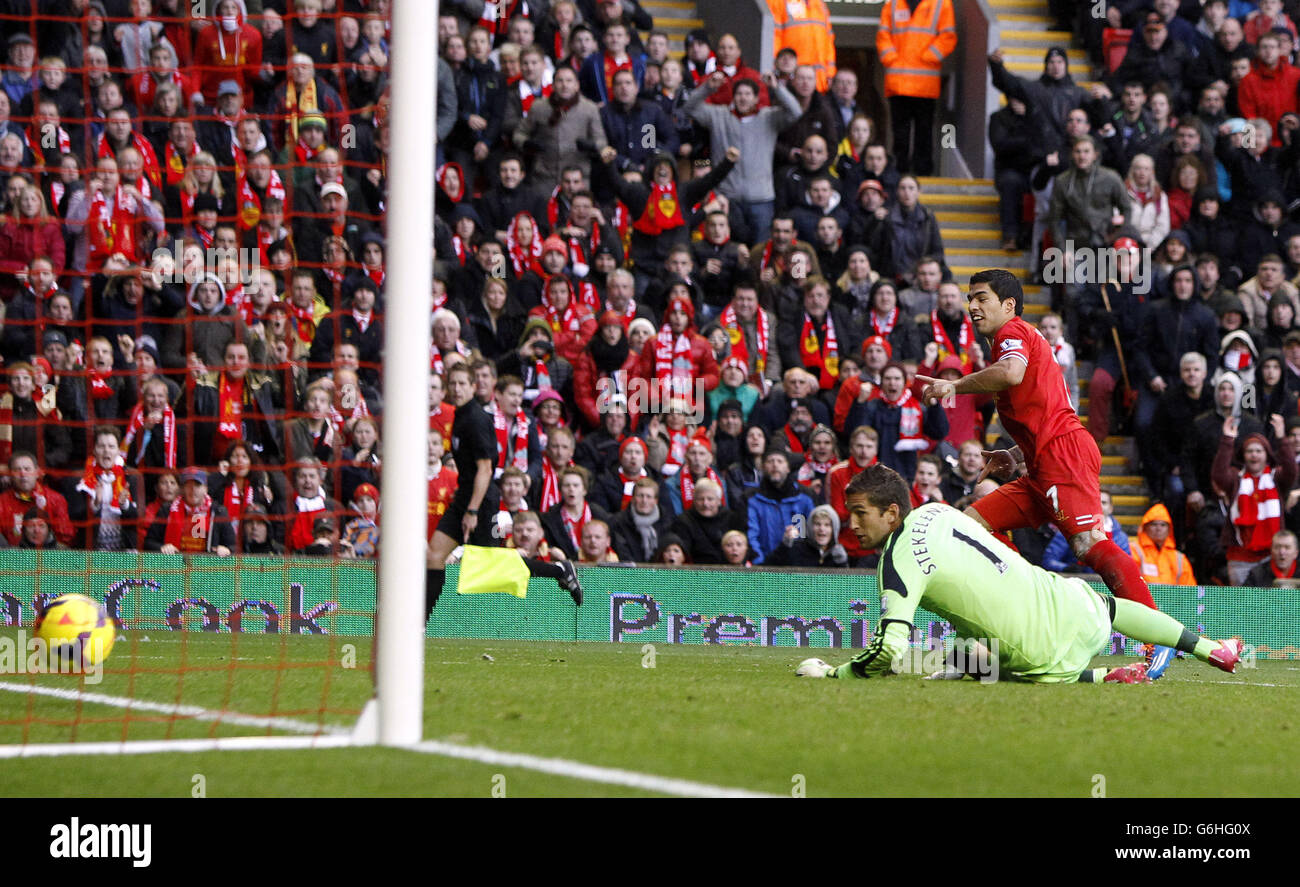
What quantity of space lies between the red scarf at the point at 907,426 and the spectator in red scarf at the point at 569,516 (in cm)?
260

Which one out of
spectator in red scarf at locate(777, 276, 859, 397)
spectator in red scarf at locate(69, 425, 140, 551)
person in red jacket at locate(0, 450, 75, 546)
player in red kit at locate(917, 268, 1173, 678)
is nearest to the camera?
player in red kit at locate(917, 268, 1173, 678)

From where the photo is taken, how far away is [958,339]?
14.7 meters

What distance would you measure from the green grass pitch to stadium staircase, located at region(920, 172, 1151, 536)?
6821 millimetres

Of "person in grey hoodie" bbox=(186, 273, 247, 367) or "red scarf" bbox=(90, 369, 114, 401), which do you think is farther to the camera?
"red scarf" bbox=(90, 369, 114, 401)

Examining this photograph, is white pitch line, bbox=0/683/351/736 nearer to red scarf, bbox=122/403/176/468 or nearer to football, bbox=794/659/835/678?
football, bbox=794/659/835/678

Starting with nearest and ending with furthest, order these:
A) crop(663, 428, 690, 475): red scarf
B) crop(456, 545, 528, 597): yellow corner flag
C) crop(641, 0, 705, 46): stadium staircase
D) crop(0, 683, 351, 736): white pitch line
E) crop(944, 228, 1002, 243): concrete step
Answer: crop(0, 683, 351, 736): white pitch line → crop(456, 545, 528, 597): yellow corner flag → crop(663, 428, 690, 475): red scarf → crop(944, 228, 1002, 243): concrete step → crop(641, 0, 705, 46): stadium staircase

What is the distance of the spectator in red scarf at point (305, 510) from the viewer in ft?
38.5

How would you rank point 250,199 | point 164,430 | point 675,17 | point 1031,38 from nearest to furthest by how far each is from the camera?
point 164,430 → point 250,199 → point 675,17 → point 1031,38

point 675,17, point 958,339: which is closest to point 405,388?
point 958,339

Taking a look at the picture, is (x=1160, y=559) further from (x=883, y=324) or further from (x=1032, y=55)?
(x=1032, y=55)

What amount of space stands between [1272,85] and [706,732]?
1344 cm

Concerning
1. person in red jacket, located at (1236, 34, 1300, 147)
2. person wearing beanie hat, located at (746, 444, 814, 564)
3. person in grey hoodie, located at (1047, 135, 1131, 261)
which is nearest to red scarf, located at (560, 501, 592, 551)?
person wearing beanie hat, located at (746, 444, 814, 564)

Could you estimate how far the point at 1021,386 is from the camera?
27.9 feet

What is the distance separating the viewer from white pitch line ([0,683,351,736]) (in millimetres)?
6027
